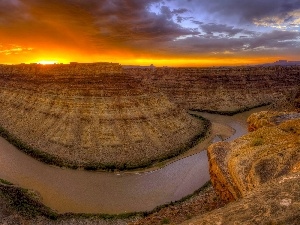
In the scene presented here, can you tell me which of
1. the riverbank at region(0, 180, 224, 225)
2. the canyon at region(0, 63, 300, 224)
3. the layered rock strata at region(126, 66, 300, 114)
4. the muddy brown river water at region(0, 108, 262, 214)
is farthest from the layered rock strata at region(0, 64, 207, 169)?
the layered rock strata at region(126, 66, 300, 114)

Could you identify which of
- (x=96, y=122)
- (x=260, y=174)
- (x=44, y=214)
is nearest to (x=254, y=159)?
(x=260, y=174)

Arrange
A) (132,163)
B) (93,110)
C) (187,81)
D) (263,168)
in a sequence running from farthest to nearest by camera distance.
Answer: (187,81) < (93,110) < (132,163) < (263,168)

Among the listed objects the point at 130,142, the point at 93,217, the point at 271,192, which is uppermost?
the point at 271,192

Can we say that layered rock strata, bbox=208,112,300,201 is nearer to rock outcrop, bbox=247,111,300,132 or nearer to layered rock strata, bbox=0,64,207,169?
rock outcrop, bbox=247,111,300,132

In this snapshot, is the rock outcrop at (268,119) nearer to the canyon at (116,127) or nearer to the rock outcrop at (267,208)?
the canyon at (116,127)

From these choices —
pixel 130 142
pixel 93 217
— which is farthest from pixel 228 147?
pixel 130 142

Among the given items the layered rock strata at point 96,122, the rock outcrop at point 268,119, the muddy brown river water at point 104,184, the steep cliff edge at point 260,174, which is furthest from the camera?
the layered rock strata at point 96,122

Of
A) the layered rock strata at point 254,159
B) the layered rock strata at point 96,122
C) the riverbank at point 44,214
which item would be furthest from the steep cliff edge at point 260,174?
the layered rock strata at point 96,122

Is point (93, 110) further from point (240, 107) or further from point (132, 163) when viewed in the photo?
point (240, 107)
